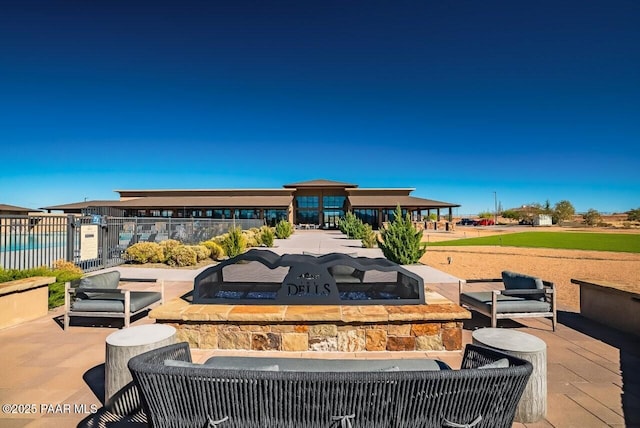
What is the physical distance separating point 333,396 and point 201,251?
11.8 m

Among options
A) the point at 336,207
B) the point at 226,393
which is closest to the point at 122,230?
the point at 226,393

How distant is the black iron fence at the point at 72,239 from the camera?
8516 mm

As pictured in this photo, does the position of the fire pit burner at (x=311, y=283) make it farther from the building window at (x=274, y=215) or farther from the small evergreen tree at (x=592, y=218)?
the small evergreen tree at (x=592, y=218)

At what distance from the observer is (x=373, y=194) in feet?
152

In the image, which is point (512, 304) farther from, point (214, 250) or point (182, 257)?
point (214, 250)

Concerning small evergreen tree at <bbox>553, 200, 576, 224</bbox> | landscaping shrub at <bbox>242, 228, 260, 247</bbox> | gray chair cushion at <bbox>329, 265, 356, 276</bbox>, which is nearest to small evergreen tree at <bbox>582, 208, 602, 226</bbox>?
small evergreen tree at <bbox>553, 200, 576, 224</bbox>

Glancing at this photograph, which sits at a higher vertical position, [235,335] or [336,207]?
[336,207]

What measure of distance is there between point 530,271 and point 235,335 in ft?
36.3

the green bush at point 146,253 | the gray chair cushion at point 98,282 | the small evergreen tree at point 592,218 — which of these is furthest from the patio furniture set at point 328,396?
the small evergreen tree at point 592,218

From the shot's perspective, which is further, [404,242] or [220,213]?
[220,213]

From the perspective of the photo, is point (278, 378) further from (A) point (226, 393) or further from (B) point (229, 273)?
(B) point (229, 273)

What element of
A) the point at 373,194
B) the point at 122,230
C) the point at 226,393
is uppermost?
the point at 373,194

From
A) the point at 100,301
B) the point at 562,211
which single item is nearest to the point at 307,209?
the point at 100,301

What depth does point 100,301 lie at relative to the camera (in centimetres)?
502
